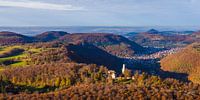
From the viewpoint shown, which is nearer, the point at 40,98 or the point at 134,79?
the point at 40,98

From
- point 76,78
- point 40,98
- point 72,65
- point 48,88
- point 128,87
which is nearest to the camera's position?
point 40,98

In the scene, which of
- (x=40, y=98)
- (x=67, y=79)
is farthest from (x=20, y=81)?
(x=40, y=98)

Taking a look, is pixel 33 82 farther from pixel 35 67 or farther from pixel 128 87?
pixel 128 87

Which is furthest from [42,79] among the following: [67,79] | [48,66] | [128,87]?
[128,87]

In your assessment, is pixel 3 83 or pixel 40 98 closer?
pixel 40 98

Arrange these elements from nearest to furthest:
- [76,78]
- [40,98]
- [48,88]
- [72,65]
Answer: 1. [40,98]
2. [48,88]
3. [76,78]
4. [72,65]

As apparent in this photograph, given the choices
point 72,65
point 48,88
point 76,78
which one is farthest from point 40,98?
point 72,65

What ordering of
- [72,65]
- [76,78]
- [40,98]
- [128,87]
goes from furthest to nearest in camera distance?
[72,65] < [76,78] < [128,87] < [40,98]

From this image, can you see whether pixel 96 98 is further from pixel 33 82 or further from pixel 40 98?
pixel 33 82

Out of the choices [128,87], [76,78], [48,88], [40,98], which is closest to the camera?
[40,98]
